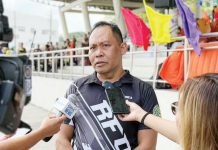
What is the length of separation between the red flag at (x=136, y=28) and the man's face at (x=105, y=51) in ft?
6.22

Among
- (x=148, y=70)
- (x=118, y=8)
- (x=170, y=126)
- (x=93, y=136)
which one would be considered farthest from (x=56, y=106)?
(x=118, y=8)

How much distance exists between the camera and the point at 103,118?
1969 millimetres

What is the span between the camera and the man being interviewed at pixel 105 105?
194cm

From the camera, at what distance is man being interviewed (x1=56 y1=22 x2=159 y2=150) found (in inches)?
76.5

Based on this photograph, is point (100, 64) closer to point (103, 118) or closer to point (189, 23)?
point (103, 118)

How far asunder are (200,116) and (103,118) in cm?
81

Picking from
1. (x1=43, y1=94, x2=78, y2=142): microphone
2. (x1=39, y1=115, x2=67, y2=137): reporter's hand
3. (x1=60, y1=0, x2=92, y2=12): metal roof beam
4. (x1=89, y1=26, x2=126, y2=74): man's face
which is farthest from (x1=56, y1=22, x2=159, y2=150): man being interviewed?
(x1=60, y1=0, x2=92, y2=12): metal roof beam

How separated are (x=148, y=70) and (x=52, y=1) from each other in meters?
24.4

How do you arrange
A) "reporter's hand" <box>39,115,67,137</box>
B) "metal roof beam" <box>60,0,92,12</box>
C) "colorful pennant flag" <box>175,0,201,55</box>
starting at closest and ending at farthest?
1. "reporter's hand" <box>39,115,67,137</box>
2. "colorful pennant flag" <box>175,0,201,55</box>
3. "metal roof beam" <box>60,0,92,12</box>

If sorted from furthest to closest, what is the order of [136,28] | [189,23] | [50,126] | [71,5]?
1. [71,5]
2. [136,28]
3. [189,23]
4. [50,126]

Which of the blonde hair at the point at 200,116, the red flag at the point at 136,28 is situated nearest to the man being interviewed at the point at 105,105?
the blonde hair at the point at 200,116

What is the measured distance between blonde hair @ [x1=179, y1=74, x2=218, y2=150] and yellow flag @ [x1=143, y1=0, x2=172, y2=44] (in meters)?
2.52

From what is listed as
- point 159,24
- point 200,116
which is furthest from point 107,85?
point 159,24

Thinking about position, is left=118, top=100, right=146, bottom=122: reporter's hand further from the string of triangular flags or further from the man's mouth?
the string of triangular flags
